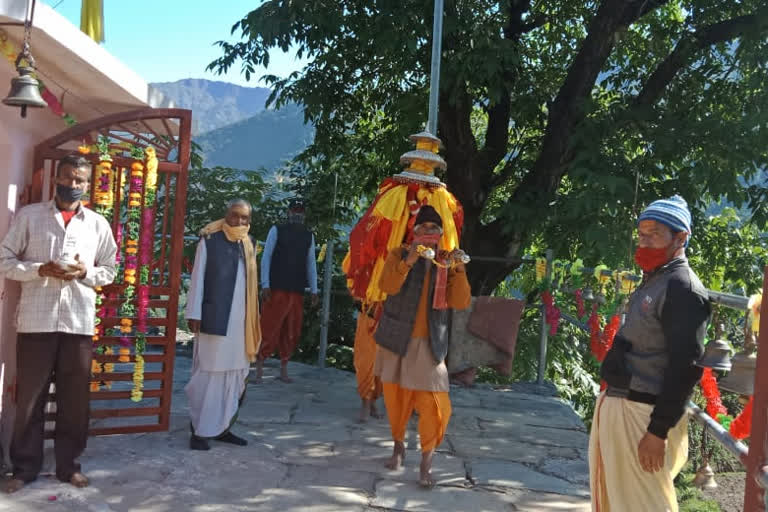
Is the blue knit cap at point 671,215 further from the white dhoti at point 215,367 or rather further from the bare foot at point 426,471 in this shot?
the white dhoti at point 215,367

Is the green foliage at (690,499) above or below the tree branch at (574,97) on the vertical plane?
below

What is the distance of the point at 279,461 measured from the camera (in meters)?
4.98

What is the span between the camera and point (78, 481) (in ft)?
13.8

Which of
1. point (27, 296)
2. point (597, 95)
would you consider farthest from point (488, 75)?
point (27, 296)

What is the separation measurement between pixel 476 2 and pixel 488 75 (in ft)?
4.40

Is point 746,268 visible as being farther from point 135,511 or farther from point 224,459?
point 135,511

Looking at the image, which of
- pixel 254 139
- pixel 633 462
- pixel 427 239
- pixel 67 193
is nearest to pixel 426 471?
pixel 427 239

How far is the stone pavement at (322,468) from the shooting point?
13.7 feet

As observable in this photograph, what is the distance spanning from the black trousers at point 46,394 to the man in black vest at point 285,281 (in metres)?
3.44

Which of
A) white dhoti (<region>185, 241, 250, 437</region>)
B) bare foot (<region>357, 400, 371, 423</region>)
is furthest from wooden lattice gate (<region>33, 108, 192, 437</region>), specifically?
bare foot (<region>357, 400, 371, 423</region>)

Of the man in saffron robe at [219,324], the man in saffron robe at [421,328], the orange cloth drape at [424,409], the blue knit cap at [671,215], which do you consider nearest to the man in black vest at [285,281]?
the man in saffron robe at [219,324]

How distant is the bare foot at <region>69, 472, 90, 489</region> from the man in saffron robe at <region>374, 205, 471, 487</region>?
190 centimetres

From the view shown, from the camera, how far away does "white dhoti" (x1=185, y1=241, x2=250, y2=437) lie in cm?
522

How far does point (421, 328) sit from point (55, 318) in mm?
2206
